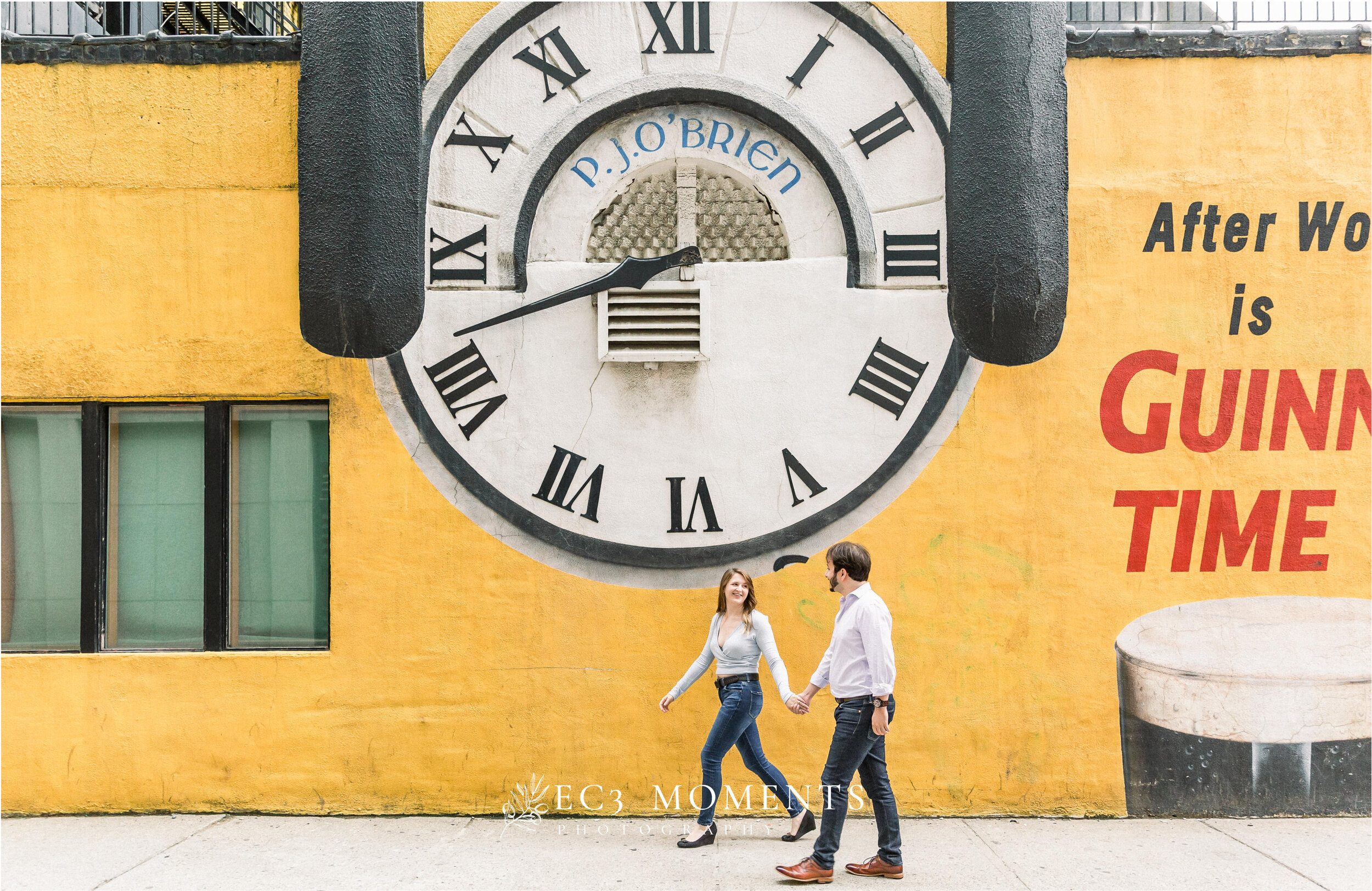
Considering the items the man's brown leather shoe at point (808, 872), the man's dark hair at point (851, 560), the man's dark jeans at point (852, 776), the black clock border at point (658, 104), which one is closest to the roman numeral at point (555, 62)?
the black clock border at point (658, 104)

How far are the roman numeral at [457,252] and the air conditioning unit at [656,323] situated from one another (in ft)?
2.34

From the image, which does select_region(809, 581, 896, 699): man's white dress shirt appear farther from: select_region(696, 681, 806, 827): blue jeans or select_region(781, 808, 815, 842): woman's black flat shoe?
select_region(781, 808, 815, 842): woman's black flat shoe

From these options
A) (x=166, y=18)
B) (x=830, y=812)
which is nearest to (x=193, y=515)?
(x=166, y=18)

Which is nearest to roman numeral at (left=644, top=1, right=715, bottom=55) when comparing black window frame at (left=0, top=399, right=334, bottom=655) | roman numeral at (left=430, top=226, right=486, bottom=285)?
roman numeral at (left=430, top=226, right=486, bottom=285)

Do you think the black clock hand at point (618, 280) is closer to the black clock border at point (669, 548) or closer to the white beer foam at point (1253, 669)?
the black clock border at point (669, 548)

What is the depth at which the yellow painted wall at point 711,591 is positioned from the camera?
564 centimetres

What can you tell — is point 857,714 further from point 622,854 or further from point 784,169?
point 784,169

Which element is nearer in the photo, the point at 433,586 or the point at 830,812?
Answer: the point at 830,812

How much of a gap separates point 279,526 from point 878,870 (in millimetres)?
3784

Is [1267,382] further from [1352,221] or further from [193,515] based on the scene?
[193,515]

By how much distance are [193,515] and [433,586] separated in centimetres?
152

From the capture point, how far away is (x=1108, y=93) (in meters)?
5.74

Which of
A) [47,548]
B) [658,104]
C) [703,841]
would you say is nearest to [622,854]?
[703,841]

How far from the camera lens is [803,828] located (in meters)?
5.25
